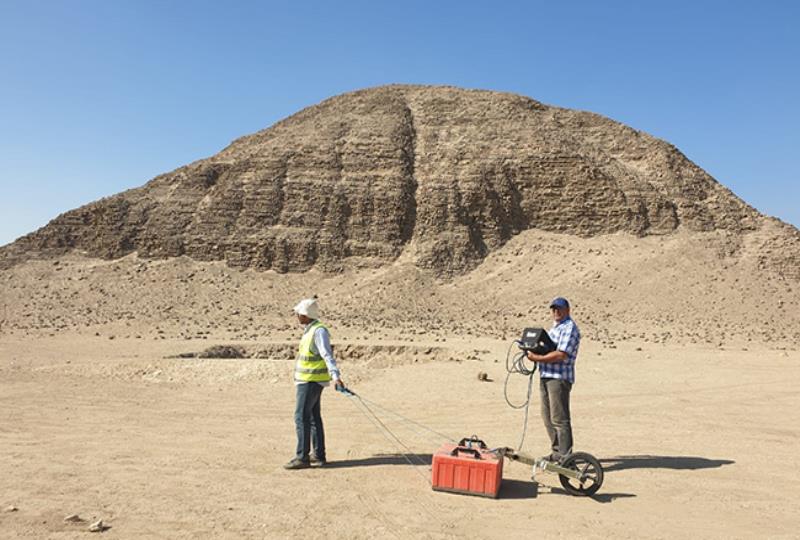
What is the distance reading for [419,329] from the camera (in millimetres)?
28797

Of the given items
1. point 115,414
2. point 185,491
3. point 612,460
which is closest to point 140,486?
point 185,491

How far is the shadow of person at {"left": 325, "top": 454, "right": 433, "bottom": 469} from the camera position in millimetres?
7074

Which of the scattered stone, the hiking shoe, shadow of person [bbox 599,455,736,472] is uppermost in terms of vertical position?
shadow of person [bbox 599,455,736,472]

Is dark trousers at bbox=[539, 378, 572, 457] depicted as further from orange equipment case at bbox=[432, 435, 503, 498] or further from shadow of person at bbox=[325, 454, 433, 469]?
shadow of person at bbox=[325, 454, 433, 469]

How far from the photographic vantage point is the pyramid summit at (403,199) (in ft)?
146

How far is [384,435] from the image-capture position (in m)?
8.57

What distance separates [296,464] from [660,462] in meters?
4.50

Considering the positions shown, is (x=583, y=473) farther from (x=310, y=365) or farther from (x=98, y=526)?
(x=98, y=526)

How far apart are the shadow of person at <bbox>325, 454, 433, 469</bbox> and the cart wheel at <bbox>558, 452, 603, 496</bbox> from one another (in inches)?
68.6

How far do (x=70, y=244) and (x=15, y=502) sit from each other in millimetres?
46879

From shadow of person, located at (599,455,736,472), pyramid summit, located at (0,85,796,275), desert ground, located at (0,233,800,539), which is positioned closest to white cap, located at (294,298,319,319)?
desert ground, located at (0,233,800,539)

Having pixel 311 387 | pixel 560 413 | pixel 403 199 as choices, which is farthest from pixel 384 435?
pixel 403 199

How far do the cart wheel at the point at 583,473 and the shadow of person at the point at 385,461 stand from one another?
5.72 feet

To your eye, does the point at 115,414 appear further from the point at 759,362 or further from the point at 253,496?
the point at 759,362
